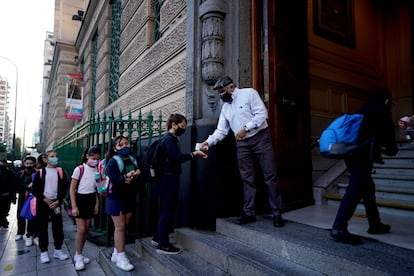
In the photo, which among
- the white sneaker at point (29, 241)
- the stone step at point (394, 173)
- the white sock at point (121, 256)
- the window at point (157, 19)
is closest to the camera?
the white sock at point (121, 256)

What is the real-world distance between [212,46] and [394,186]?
3.39 meters

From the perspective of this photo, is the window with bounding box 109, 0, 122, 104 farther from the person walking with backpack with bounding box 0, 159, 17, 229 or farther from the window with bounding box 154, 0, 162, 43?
the person walking with backpack with bounding box 0, 159, 17, 229

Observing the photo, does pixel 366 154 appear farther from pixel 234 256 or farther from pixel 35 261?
pixel 35 261

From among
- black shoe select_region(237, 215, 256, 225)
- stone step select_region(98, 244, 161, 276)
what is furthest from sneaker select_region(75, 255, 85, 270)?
black shoe select_region(237, 215, 256, 225)

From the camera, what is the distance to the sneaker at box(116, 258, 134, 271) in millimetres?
3297

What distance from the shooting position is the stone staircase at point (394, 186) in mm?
3750

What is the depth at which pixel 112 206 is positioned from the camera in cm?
342

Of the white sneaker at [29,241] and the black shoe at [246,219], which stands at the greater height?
the black shoe at [246,219]

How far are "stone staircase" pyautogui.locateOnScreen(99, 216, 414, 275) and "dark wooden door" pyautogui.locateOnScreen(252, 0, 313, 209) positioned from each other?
1.08m

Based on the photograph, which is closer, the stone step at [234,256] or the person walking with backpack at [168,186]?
the stone step at [234,256]

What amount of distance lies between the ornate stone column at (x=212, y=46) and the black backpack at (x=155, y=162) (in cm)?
117

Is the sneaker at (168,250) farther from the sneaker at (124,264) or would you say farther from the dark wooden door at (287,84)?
the dark wooden door at (287,84)

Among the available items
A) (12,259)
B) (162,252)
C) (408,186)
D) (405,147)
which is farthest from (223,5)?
(12,259)

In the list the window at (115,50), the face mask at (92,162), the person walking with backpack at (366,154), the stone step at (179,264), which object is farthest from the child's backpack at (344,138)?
the window at (115,50)
